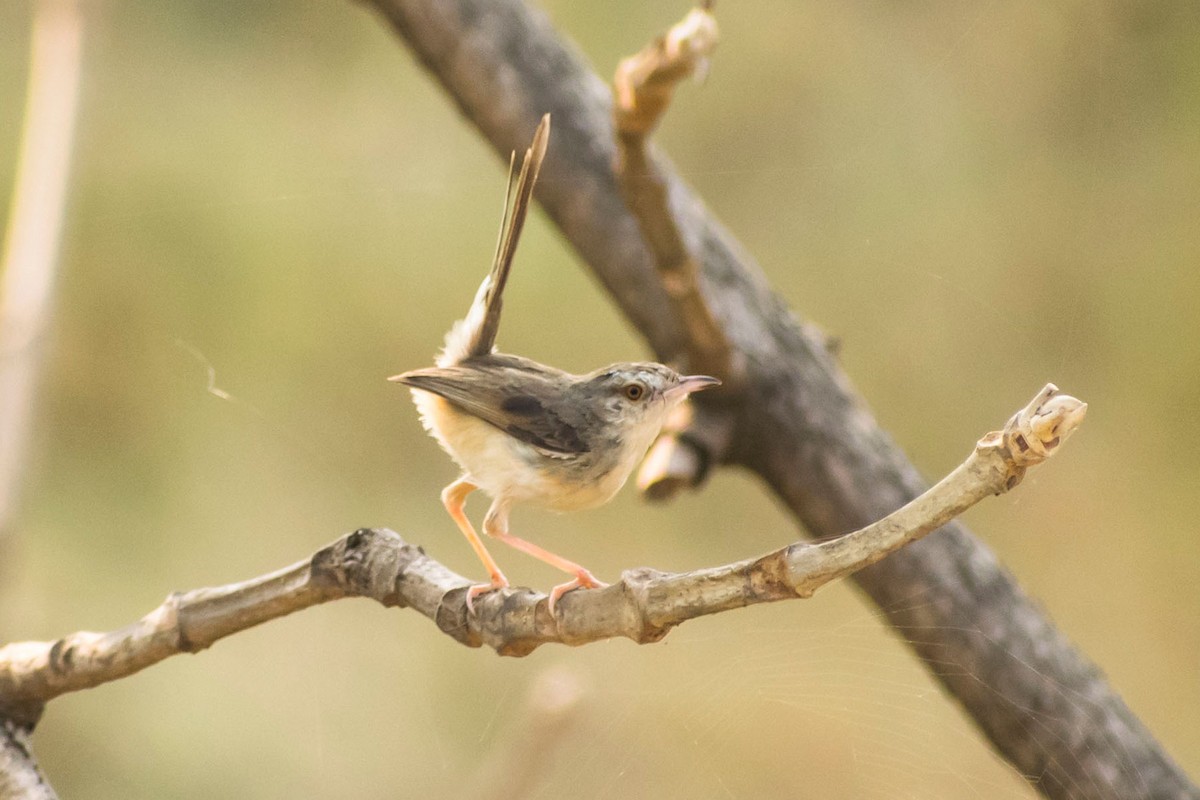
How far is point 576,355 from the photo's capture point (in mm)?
1813

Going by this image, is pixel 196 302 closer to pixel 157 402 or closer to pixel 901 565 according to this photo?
pixel 157 402

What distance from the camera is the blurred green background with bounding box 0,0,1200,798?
148cm

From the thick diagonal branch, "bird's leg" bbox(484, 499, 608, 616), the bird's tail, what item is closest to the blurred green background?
the thick diagonal branch

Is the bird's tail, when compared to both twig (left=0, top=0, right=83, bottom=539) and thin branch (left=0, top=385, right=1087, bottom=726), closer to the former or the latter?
thin branch (left=0, top=385, right=1087, bottom=726)

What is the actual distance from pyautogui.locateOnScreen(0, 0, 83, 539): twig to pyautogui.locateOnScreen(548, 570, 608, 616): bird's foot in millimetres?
1165

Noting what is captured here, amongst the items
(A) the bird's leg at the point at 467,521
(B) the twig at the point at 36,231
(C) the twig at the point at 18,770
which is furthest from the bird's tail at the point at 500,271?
(B) the twig at the point at 36,231

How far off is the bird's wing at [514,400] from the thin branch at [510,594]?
0.43 feet

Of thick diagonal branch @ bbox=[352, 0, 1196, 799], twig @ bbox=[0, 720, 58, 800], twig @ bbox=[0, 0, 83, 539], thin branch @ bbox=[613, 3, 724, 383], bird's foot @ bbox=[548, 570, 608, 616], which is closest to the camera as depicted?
bird's foot @ bbox=[548, 570, 608, 616]

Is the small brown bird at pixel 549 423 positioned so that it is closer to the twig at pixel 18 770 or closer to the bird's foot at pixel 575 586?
the bird's foot at pixel 575 586

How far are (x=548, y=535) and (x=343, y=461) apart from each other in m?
0.54

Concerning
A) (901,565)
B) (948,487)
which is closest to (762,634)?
(901,565)

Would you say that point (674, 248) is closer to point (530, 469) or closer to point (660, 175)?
point (660, 175)

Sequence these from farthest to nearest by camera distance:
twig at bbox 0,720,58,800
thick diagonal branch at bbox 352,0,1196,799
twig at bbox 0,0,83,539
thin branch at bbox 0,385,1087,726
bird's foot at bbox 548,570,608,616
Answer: twig at bbox 0,0,83,539
thick diagonal branch at bbox 352,0,1196,799
twig at bbox 0,720,58,800
bird's foot at bbox 548,570,608,616
thin branch at bbox 0,385,1087,726

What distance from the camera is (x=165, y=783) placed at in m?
2.12
